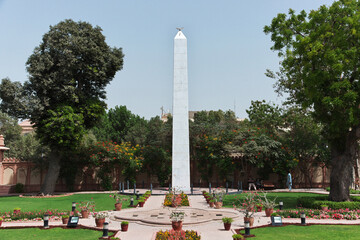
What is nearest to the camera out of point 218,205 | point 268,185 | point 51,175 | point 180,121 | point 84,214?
point 84,214

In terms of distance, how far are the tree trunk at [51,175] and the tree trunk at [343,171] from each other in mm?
19879

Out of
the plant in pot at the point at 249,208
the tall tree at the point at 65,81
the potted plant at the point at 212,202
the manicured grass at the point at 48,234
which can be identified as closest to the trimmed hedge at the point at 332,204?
the plant in pot at the point at 249,208

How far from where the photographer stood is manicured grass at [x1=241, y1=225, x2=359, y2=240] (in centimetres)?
937

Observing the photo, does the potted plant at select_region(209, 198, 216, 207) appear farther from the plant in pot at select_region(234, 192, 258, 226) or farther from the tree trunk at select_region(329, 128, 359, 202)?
the tree trunk at select_region(329, 128, 359, 202)

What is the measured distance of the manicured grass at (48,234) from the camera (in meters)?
9.74

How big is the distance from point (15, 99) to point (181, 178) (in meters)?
13.1

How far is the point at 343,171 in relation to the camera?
1529 centimetres

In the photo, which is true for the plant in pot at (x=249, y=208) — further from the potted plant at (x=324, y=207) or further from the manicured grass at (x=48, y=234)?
the manicured grass at (x=48, y=234)

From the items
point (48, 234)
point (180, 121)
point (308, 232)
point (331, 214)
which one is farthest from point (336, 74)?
point (48, 234)

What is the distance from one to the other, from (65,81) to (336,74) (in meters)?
18.2

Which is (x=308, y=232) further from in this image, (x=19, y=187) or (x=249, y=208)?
(x=19, y=187)

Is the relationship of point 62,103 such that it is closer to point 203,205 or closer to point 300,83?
point 203,205

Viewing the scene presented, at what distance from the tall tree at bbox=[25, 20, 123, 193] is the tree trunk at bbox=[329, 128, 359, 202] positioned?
17.1 meters

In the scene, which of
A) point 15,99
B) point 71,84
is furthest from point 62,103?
point 15,99
